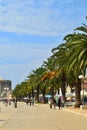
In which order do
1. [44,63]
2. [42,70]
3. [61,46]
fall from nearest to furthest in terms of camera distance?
[61,46], [44,63], [42,70]

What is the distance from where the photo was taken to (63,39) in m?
60.5

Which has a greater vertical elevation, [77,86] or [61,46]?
[61,46]

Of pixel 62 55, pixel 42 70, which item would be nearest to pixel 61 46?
pixel 62 55

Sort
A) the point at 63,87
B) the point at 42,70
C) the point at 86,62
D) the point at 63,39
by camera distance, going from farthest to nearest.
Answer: the point at 42,70, the point at 63,87, the point at 63,39, the point at 86,62

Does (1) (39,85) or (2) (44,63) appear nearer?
(2) (44,63)

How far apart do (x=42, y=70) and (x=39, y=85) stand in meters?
3.76

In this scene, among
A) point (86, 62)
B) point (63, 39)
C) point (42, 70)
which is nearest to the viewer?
point (86, 62)

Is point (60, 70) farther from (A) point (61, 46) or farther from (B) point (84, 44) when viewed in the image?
(B) point (84, 44)

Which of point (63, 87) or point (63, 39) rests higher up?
point (63, 39)

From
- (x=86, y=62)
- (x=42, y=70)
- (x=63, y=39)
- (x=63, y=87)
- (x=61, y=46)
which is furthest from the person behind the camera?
(x=42, y=70)

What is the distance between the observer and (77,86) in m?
66.9

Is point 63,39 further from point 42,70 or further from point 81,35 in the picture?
point 42,70

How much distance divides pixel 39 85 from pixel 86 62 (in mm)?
68411

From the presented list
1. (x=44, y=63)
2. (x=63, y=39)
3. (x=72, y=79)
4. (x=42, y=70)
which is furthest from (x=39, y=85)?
(x=63, y=39)
